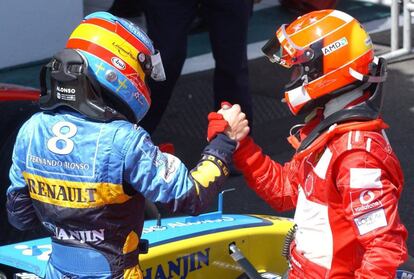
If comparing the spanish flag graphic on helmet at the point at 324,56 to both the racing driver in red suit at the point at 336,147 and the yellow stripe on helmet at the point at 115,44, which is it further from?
the yellow stripe on helmet at the point at 115,44

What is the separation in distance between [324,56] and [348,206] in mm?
522

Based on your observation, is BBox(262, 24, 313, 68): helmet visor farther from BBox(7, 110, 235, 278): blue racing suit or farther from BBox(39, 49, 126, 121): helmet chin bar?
BBox(39, 49, 126, 121): helmet chin bar

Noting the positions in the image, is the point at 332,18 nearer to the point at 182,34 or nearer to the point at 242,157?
the point at 242,157

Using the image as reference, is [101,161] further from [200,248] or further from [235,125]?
[200,248]

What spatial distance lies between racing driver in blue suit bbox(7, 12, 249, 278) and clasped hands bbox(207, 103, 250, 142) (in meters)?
0.09

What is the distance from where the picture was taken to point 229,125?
363 centimetres

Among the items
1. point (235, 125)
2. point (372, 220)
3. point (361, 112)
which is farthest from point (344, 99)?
point (372, 220)

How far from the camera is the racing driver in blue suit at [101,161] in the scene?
332 cm

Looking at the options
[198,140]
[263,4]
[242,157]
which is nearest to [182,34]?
[198,140]

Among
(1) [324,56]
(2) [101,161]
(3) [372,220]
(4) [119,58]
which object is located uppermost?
(4) [119,58]

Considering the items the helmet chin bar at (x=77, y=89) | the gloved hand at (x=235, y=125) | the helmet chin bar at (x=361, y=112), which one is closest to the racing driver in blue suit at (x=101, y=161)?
the helmet chin bar at (x=77, y=89)

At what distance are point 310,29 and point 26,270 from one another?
1.33m

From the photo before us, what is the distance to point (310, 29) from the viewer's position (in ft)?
11.8

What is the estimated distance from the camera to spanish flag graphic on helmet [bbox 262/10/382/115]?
353cm
